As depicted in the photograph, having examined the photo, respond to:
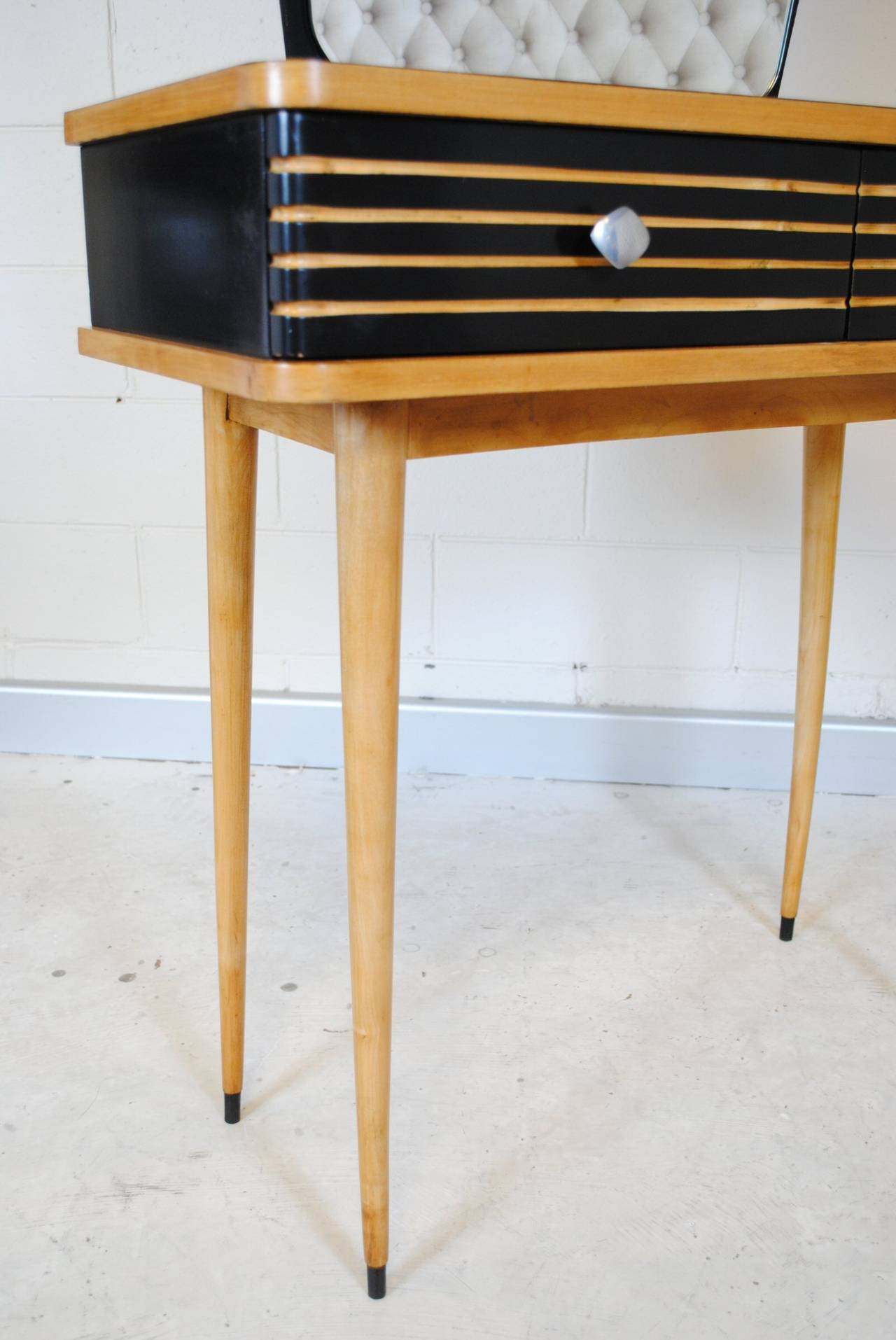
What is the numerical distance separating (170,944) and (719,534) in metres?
0.92

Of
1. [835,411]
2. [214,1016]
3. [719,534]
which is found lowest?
[214,1016]

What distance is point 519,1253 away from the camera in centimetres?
86

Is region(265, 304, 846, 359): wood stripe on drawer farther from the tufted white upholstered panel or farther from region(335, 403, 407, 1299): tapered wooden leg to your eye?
the tufted white upholstered panel

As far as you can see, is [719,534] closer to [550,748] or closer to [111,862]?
[550,748]

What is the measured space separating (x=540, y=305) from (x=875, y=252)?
0.28 meters

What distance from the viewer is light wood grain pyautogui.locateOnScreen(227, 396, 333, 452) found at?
75cm

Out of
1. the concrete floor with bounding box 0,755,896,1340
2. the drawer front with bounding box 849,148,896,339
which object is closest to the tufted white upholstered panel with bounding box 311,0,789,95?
the drawer front with bounding box 849,148,896,339

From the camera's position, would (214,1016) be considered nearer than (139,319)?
No

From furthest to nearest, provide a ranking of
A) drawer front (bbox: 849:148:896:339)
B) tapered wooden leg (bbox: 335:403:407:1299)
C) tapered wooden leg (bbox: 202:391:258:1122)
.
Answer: tapered wooden leg (bbox: 202:391:258:1122) → drawer front (bbox: 849:148:896:339) → tapered wooden leg (bbox: 335:403:407:1299)

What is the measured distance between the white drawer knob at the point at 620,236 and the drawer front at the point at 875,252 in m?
0.20

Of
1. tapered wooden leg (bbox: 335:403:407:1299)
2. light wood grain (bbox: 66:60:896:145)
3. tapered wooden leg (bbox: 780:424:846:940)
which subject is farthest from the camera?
tapered wooden leg (bbox: 780:424:846:940)

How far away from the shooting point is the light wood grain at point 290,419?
0.75 metres

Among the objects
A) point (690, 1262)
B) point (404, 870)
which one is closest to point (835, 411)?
point (690, 1262)

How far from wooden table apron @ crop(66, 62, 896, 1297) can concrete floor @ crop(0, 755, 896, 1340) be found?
124 mm
